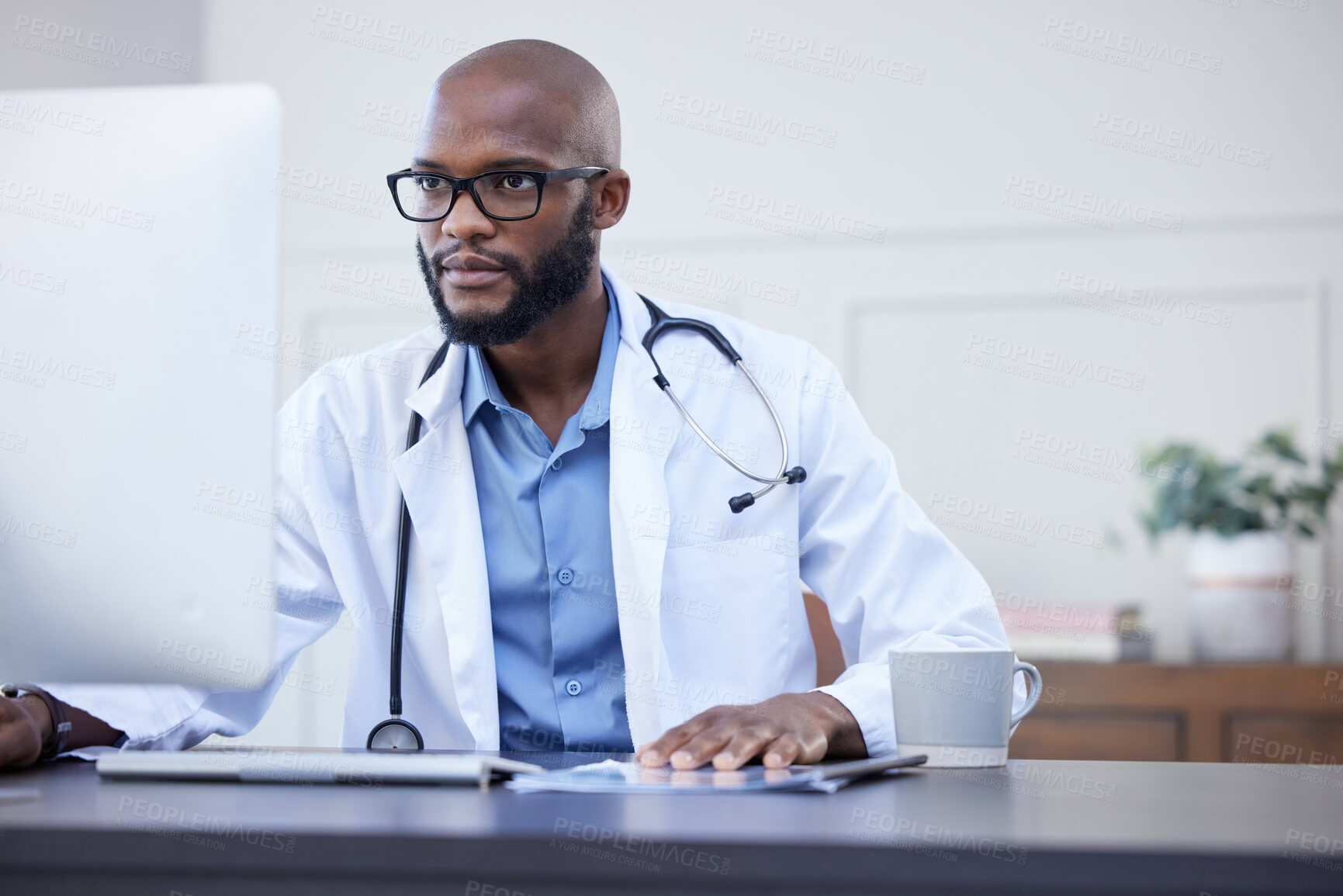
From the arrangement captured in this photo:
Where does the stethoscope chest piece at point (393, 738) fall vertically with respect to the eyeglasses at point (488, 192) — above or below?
below

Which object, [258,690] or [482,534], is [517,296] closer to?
[482,534]

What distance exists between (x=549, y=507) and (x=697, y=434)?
0.21 metres

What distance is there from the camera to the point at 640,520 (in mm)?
1424

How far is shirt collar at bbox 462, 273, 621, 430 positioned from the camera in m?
1.51

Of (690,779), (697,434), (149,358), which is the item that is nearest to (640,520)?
(697,434)

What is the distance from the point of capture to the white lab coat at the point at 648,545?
139cm

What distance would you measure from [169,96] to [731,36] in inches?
110

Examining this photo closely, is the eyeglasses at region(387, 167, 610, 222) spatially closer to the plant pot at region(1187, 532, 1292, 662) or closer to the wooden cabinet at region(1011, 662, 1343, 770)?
the wooden cabinet at region(1011, 662, 1343, 770)

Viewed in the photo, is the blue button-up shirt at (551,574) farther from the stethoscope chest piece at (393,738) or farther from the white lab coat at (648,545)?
the stethoscope chest piece at (393,738)

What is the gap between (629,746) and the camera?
1401mm

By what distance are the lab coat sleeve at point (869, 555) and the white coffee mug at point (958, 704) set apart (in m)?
0.21

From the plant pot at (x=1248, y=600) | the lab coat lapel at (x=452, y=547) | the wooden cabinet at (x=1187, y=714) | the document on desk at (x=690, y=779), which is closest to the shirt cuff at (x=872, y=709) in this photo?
the document on desk at (x=690, y=779)

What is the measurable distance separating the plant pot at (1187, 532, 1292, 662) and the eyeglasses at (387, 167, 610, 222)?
1.92m

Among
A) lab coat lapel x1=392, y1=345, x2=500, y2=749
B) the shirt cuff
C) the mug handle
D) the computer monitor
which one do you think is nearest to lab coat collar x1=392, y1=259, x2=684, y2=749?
lab coat lapel x1=392, y1=345, x2=500, y2=749
